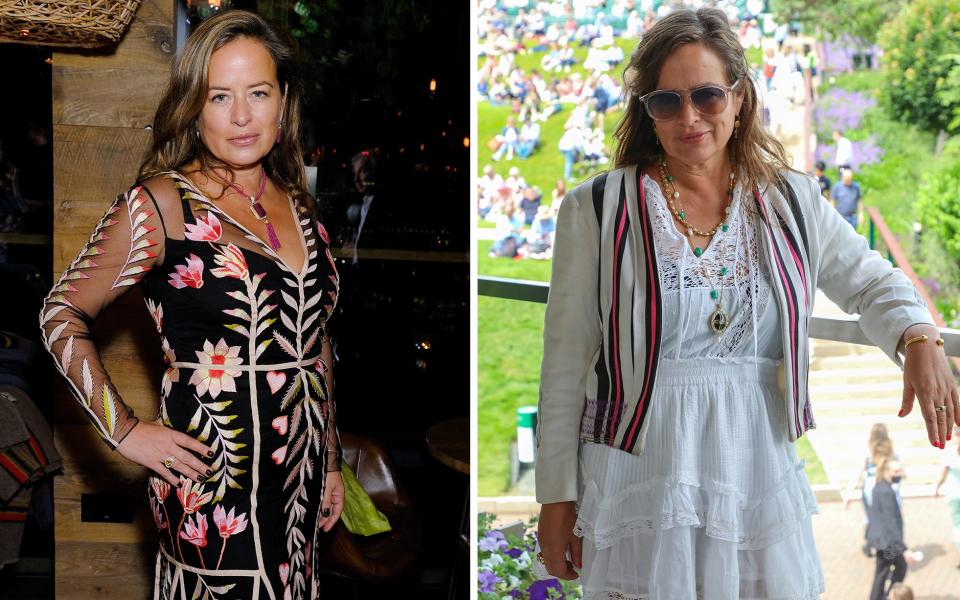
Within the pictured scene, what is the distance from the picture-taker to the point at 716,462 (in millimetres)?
1434

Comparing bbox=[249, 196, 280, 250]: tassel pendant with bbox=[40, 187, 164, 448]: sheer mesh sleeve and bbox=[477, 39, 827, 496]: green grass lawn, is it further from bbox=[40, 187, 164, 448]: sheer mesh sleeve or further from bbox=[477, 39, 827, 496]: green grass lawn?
bbox=[477, 39, 827, 496]: green grass lawn

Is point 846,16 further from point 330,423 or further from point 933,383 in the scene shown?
point 330,423

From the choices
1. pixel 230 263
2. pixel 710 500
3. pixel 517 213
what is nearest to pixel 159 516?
pixel 230 263

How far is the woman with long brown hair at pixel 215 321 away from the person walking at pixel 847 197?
2974 mm

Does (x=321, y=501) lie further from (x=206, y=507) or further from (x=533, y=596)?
(x=533, y=596)

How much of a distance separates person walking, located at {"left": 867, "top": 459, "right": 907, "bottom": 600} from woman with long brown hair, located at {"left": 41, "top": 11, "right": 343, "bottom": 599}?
2.51 meters

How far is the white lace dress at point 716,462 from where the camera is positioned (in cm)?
142

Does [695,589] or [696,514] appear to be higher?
[696,514]

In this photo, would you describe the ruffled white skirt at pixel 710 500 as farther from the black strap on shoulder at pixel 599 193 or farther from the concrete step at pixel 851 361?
the concrete step at pixel 851 361

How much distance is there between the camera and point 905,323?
4.66ft

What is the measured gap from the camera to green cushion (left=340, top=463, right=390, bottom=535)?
2332 mm

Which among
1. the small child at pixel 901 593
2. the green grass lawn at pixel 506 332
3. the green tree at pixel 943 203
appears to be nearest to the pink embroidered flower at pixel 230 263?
the green grass lawn at pixel 506 332

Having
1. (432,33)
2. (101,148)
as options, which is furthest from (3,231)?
(432,33)

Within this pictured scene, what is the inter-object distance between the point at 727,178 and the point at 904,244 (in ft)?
12.6
